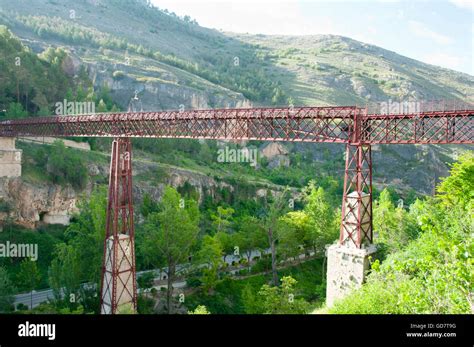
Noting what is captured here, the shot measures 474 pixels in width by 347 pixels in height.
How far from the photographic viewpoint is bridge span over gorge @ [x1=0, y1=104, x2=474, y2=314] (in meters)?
17.8

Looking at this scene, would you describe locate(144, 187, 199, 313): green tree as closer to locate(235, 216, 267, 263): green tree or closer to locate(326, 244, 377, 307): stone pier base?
locate(235, 216, 267, 263): green tree

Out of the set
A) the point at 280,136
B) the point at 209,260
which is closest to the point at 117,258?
the point at 209,260

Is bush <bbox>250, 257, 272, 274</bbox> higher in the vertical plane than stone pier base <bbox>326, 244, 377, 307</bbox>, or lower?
lower

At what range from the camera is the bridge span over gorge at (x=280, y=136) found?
17.8 m

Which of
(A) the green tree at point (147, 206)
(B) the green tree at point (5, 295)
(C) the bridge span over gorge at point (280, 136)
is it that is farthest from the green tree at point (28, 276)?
(A) the green tree at point (147, 206)

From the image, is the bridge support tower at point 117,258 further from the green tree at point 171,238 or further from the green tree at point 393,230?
the green tree at point 393,230

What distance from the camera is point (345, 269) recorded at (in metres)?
18.1

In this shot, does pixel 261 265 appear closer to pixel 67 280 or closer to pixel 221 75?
pixel 67 280

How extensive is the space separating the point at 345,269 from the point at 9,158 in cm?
3114

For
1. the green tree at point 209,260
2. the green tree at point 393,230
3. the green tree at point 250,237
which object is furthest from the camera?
the green tree at point 250,237

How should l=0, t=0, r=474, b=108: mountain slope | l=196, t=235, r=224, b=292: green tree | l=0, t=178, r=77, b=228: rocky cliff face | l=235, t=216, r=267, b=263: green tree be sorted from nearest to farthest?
l=196, t=235, r=224, b=292: green tree → l=0, t=178, r=77, b=228: rocky cliff face → l=235, t=216, r=267, b=263: green tree → l=0, t=0, r=474, b=108: mountain slope

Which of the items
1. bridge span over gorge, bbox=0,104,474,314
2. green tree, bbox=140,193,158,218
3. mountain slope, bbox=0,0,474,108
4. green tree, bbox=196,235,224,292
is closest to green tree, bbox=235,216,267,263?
green tree, bbox=196,235,224,292
